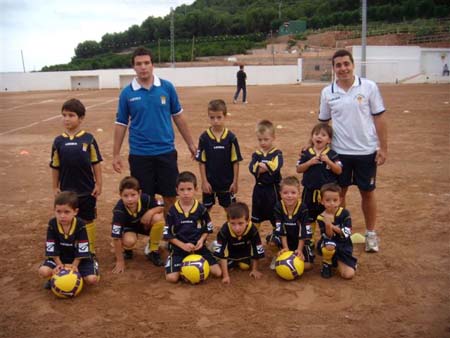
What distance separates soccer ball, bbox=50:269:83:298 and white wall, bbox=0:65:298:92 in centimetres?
4193

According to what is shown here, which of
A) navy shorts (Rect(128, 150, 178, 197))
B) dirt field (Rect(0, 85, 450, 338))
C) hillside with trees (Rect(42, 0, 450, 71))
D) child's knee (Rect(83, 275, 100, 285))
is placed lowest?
dirt field (Rect(0, 85, 450, 338))

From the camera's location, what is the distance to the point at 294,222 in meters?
4.91

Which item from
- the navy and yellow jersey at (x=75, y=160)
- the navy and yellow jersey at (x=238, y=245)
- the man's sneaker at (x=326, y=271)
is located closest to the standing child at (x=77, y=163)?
the navy and yellow jersey at (x=75, y=160)

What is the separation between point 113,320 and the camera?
12.9 ft

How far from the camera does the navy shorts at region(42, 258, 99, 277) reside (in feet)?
15.0

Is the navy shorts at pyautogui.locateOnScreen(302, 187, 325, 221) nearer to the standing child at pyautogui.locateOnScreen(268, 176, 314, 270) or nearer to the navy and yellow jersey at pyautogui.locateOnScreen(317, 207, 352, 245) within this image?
the standing child at pyautogui.locateOnScreen(268, 176, 314, 270)

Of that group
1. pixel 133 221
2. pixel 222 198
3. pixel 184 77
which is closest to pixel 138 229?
pixel 133 221

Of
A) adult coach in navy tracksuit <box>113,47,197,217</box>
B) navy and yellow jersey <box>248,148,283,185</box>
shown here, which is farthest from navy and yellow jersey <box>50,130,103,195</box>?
navy and yellow jersey <box>248,148,283,185</box>

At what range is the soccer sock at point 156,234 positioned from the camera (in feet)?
16.9

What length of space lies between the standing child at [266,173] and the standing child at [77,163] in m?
1.72

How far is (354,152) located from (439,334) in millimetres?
2095

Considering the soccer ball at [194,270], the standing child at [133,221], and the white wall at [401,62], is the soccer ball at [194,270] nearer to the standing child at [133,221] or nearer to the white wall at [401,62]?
the standing child at [133,221]

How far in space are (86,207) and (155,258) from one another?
3.01ft

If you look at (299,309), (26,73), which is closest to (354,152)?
(299,309)
